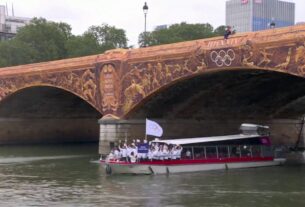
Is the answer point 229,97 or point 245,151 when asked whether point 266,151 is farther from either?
point 229,97

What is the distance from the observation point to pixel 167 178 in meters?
27.1

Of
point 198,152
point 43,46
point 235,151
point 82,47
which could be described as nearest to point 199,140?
point 198,152

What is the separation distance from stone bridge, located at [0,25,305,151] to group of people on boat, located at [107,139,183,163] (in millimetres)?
4259

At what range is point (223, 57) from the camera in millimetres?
29297

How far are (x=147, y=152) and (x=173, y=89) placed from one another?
6.86 m

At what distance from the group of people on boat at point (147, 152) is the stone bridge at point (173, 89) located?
4259 millimetres

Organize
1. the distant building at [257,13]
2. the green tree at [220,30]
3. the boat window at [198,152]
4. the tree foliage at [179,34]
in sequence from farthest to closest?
the distant building at [257,13] < the green tree at [220,30] < the tree foliage at [179,34] < the boat window at [198,152]

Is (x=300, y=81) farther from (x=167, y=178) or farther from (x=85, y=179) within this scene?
(x=85, y=179)

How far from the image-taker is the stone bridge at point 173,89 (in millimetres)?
28500

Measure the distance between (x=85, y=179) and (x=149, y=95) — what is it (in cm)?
885

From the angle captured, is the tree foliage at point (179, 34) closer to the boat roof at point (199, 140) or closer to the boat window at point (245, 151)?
the boat roof at point (199, 140)

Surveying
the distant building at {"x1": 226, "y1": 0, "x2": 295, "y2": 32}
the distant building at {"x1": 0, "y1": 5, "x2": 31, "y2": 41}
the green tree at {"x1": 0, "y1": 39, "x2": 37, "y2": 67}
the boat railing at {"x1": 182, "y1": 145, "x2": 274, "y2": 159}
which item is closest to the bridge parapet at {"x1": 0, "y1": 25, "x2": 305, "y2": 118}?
the boat railing at {"x1": 182, "y1": 145, "x2": 274, "y2": 159}

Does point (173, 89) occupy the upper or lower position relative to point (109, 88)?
lower

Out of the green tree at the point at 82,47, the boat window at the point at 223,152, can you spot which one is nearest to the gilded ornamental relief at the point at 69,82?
the boat window at the point at 223,152
